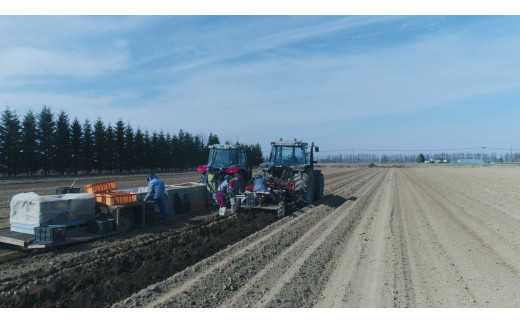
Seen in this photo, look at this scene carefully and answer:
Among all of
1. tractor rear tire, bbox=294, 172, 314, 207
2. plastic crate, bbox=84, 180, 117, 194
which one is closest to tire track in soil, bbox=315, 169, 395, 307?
tractor rear tire, bbox=294, 172, 314, 207

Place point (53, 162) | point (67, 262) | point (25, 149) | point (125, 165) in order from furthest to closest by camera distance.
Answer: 1. point (125, 165)
2. point (53, 162)
3. point (25, 149)
4. point (67, 262)

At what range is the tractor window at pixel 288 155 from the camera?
43.7ft

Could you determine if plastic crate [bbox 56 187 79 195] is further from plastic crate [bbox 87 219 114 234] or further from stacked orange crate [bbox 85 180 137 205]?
plastic crate [bbox 87 219 114 234]

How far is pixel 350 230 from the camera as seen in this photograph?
902 cm

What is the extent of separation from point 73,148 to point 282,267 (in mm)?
30906

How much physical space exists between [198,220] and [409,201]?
923 centimetres

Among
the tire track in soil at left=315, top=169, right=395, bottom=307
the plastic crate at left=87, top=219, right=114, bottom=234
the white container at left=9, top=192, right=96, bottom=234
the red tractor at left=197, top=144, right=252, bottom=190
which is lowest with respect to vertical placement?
the tire track in soil at left=315, top=169, right=395, bottom=307

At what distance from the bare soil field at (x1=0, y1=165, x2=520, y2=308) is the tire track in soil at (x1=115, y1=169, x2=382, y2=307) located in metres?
0.02

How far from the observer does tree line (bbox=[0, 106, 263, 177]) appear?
27.8m

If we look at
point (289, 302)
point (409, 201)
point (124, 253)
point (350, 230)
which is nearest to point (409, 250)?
point (350, 230)

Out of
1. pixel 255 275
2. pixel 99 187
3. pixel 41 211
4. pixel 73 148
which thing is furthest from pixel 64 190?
pixel 73 148

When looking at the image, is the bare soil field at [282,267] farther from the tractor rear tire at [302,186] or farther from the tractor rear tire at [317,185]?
the tractor rear tire at [317,185]

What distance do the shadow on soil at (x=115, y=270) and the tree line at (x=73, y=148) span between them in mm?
17033
